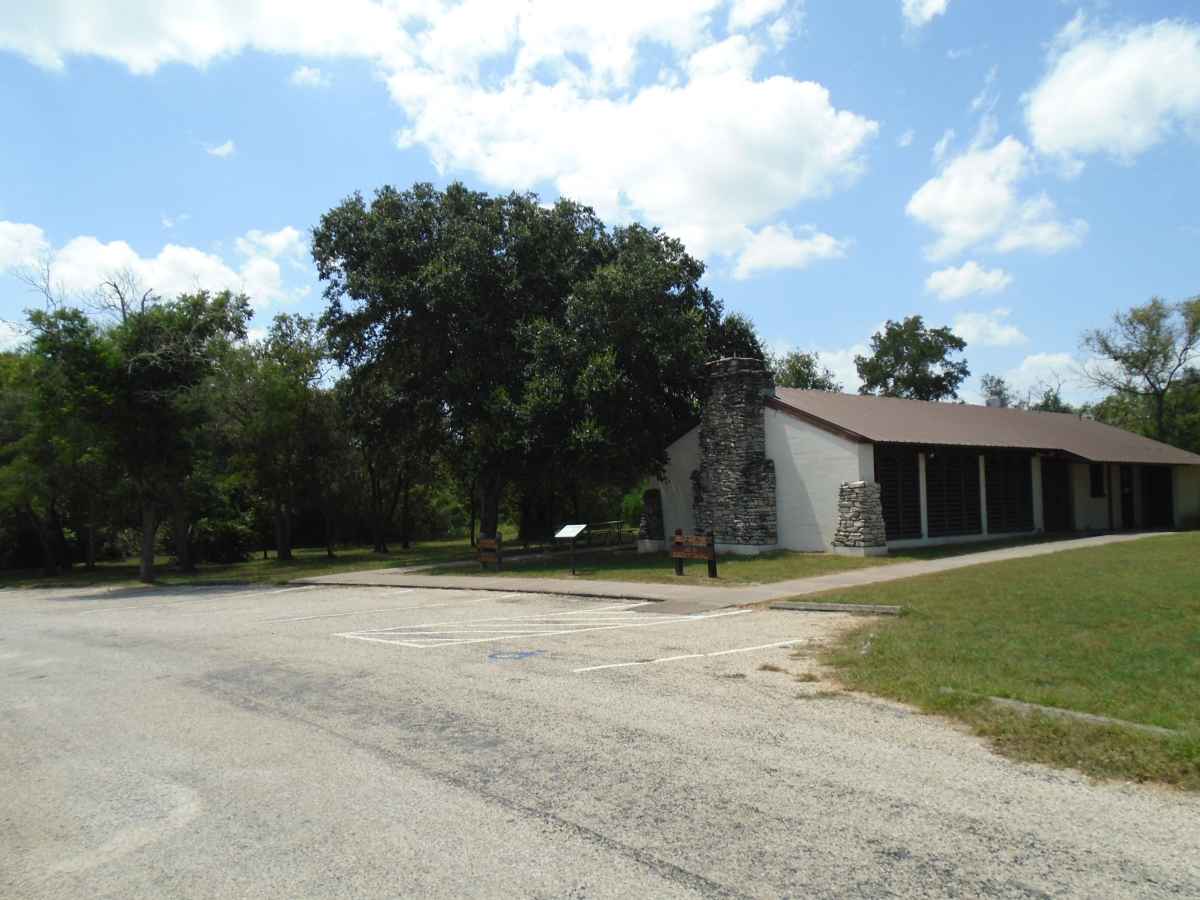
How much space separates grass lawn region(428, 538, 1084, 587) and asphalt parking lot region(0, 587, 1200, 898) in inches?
353

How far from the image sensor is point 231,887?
4168mm

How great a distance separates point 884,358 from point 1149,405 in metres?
17.0

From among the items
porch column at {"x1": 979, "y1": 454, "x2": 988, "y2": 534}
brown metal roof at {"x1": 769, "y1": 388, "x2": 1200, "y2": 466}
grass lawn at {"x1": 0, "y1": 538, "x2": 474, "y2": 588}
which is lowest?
grass lawn at {"x1": 0, "y1": 538, "x2": 474, "y2": 588}

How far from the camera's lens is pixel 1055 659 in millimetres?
8469

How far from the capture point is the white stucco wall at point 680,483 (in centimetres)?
2855

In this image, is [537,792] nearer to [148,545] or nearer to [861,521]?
[861,521]

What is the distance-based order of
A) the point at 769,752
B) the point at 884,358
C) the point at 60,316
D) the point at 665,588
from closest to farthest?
the point at 769,752 < the point at 665,588 < the point at 60,316 < the point at 884,358

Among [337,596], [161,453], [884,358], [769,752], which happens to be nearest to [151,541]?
[161,453]

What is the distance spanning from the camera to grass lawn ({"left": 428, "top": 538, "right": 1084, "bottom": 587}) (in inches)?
741

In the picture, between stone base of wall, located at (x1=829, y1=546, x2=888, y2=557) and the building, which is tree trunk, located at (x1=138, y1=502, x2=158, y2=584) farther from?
stone base of wall, located at (x1=829, y1=546, x2=888, y2=557)

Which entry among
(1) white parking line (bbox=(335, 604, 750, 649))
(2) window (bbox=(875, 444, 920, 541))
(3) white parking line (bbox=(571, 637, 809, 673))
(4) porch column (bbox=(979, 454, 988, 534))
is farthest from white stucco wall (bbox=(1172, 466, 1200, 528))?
(3) white parking line (bbox=(571, 637, 809, 673))

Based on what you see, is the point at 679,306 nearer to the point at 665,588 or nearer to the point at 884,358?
the point at 665,588

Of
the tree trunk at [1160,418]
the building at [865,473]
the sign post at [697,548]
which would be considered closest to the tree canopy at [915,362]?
the tree trunk at [1160,418]

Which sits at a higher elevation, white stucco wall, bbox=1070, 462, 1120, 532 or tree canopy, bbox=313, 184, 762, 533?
tree canopy, bbox=313, 184, 762, 533
